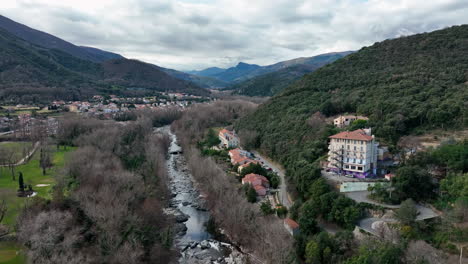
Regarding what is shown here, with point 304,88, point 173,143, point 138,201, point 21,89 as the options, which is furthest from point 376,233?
point 21,89

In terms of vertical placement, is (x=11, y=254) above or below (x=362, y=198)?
below

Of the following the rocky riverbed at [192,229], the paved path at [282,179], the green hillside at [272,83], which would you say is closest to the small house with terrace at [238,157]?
the paved path at [282,179]

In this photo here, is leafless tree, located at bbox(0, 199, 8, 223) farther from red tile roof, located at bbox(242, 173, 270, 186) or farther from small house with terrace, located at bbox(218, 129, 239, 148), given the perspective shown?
small house with terrace, located at bbox(218, 129, 239, 148)

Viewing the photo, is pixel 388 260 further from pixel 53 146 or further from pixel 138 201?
pixel 53 146

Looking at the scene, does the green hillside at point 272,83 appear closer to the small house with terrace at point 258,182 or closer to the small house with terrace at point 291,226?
the small house with terrace at point 258,182

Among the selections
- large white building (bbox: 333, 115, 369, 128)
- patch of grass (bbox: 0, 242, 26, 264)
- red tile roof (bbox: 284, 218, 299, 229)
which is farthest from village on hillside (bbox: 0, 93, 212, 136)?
large white building (bbox: 333, 115, 369, 128)

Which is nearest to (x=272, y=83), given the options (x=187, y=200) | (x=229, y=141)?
(x=229, y=141)

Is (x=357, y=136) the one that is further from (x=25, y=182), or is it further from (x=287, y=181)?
(x=25, y=182)
